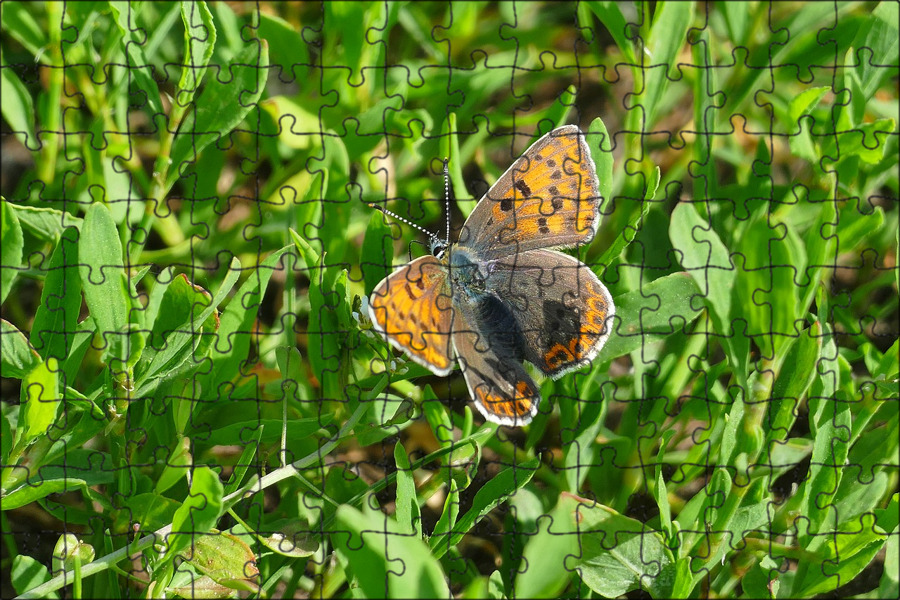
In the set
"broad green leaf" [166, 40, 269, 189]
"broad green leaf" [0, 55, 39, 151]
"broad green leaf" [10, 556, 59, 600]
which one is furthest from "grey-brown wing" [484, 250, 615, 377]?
"broad green leaf" [0, 55, 39, 151]

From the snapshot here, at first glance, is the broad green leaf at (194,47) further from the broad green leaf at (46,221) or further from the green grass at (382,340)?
the broad green leaf at (46,221)

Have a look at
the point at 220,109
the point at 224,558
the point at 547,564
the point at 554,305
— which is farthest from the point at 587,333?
the point at 220,109

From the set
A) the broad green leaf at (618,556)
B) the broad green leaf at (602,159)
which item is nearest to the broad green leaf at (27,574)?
the broad green leaf at (618,556)

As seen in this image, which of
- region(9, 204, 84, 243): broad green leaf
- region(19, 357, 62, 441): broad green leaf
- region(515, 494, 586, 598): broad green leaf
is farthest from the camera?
region(9, 204, 84, 243): broad green leaf

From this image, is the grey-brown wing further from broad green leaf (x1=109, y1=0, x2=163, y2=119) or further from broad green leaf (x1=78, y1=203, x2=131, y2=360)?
broad green leaf (x1=109, y1=0, x2=163, y2=119)

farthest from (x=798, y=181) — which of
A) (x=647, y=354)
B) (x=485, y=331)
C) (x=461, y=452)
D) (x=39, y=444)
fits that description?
(x=39, y=444)

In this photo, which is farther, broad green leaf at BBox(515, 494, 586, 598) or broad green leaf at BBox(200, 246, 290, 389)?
broad green leaf at BBox(200, 246, 290, 389)

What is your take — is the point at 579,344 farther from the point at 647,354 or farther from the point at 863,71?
the point at 863,71
